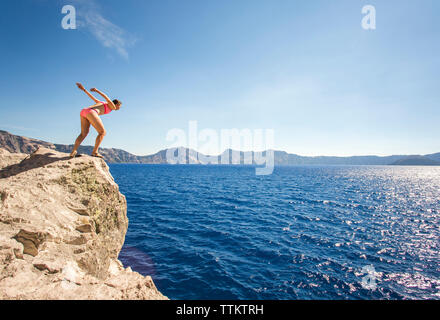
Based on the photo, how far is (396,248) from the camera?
52.4 feet

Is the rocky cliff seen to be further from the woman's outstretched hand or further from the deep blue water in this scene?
the deep blue water

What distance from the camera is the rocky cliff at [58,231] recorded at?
3.87 metres

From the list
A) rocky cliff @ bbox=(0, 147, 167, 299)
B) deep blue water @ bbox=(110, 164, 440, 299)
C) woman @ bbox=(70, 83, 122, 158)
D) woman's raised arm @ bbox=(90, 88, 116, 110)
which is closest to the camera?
rocky cliff @ bbox=(0, 147, 167, 299)

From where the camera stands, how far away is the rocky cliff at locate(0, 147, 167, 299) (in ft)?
12.7

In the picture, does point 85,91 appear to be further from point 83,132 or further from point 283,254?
point 283,254

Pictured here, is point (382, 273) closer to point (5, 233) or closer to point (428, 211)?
point (5, 233)

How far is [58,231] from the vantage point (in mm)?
5254

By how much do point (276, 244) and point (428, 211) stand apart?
103 ft

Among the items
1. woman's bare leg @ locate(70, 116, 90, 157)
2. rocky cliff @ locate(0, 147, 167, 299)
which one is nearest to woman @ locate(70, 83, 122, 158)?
woman's bare leg @ locate(70, 116, 90, 157)

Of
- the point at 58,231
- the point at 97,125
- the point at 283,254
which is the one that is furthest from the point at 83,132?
the point at 283,254

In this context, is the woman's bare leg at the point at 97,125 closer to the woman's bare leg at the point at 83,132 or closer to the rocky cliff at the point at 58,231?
the woman's bare leg at the point at 83,132

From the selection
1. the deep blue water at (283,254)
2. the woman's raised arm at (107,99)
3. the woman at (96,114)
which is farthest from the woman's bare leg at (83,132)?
the deep blue water at (283,254)

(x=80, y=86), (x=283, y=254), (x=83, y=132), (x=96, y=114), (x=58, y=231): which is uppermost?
(x=80, y=86)
